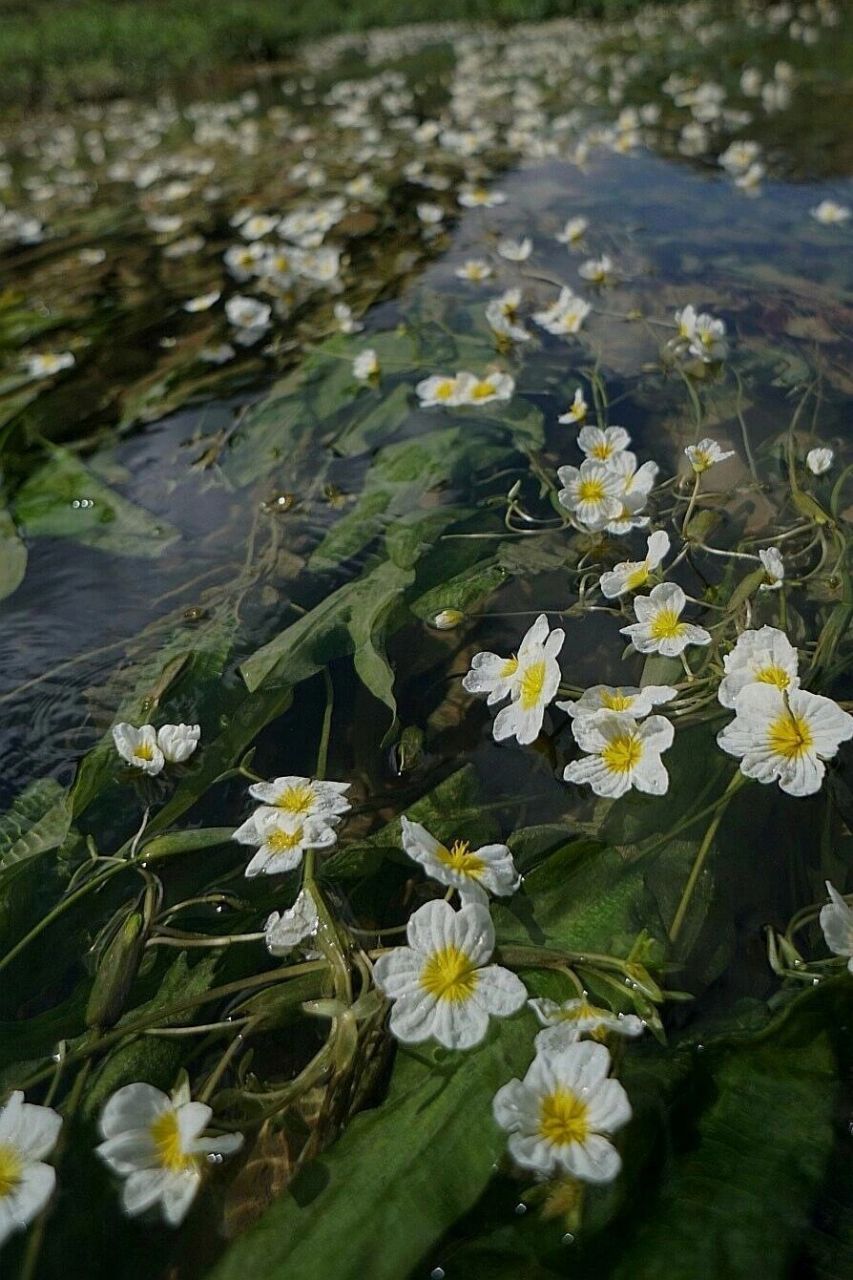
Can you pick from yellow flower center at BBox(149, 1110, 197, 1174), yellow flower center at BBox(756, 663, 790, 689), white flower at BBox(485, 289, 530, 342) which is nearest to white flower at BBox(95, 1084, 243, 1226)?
yellow flower center at BBox(149, 1110, 197, 1174)

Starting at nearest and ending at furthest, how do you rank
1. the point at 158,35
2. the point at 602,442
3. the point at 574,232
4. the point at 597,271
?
the point at 602,442
the point at 597,271
the point at 574,232
the point at 158,35

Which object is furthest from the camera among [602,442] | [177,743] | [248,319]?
[248,319]

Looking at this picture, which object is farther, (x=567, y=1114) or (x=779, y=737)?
(x=779, y=737)

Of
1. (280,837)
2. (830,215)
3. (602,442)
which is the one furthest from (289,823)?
(830,215)

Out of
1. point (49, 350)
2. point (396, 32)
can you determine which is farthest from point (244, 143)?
point (396, 32)

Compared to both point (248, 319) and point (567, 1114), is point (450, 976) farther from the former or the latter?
point (248, 319)

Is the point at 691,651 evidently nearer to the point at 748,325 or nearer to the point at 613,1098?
the point at 613,1098

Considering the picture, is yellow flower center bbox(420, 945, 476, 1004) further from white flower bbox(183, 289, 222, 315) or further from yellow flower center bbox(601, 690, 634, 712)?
white flower bbox(183, 289, 222, 315)

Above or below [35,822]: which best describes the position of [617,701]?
above
